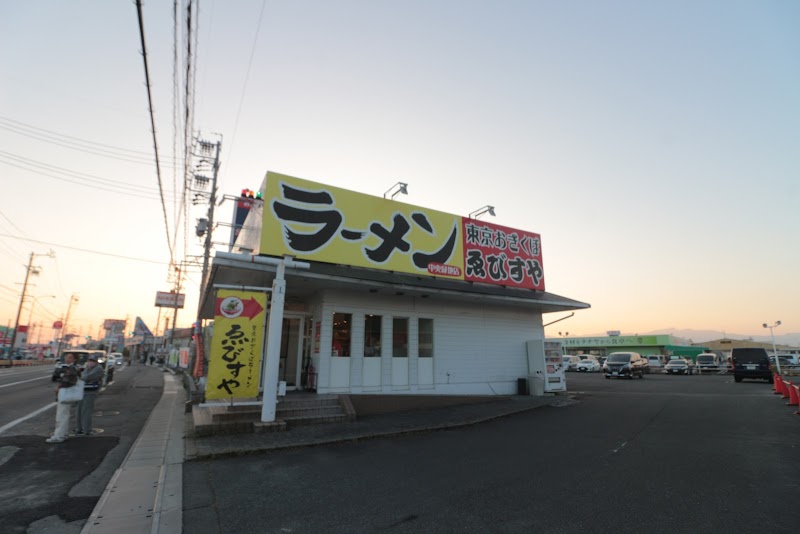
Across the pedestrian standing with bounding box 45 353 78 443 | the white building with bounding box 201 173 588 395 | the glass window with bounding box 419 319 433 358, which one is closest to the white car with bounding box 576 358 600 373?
the white building with bounding box 201 173 588 395

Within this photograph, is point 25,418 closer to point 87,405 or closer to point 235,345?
point 87,405

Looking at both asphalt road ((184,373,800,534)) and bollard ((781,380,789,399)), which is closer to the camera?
asphalt road ((184,373,800,534))

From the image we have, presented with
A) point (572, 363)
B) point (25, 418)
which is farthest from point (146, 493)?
point (572, 363)

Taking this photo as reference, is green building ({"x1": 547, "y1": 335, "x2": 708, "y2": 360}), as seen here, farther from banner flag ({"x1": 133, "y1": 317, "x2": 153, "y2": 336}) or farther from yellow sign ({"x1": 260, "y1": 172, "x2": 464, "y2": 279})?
banner flag ({"x1": 133, "y1": 317, "x2": 153, "y2": 336})

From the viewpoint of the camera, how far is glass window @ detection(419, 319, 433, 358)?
531 inches

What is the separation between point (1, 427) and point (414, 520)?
11309 mm

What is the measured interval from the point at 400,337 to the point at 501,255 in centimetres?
568

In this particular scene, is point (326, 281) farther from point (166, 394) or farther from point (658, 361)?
point (658, 361)

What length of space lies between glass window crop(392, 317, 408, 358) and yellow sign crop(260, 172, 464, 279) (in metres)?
1.82

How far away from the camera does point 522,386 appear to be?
15.9 m

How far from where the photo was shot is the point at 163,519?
179 inches

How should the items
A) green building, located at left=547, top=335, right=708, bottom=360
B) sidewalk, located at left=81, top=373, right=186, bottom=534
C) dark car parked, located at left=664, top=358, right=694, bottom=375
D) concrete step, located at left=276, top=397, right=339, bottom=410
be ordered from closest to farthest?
1. sidewalk, located at left=81, top=373, right=186, bottom=534
2. concrete step, located at left=276, top=397, right=339, bottom=410
3. dark car parked, located at left=664, top=358, right=694, bottom=375
4. green building, located at left=547, top=335, right=708, bottom=360

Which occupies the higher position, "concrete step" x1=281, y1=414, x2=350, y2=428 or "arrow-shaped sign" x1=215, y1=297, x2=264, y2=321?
"arrow-shaped sign" x1=215, y1=297, x2=264, y2=321

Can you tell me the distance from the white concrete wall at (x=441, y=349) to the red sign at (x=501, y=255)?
47.3 inches
